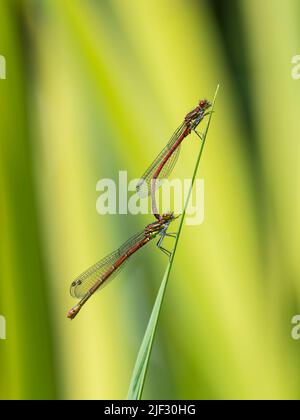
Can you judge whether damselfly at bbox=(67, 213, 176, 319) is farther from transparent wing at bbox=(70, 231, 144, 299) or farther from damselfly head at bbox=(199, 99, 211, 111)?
damselfly head at bbox=(199, 99, 211, 111)

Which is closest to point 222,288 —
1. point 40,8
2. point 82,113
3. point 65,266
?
point 65,266

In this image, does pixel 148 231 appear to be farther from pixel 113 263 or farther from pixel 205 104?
pixel 205 104

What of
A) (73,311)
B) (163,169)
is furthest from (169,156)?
(73,311)

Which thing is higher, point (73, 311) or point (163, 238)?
point (163, 238)

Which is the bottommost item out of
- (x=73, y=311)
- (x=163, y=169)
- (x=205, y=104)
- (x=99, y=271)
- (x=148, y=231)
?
(x=73, y=311)

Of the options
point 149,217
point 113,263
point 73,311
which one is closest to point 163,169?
point 149,217

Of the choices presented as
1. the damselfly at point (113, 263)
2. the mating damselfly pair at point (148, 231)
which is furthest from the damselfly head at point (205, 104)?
the damselfly at point (113, 263)
